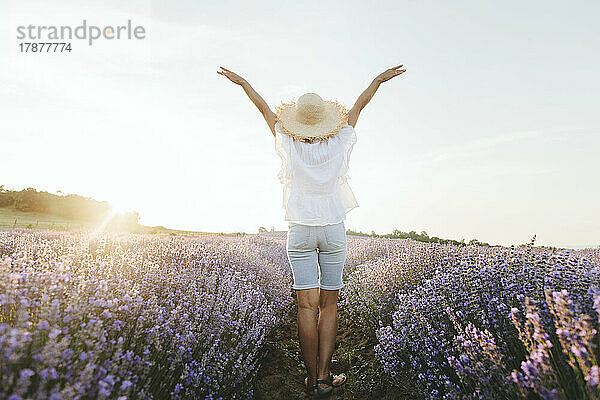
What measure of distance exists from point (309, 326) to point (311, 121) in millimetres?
1548

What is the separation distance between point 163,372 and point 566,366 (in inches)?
73.0

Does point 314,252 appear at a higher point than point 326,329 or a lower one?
higher

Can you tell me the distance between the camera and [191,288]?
2.78 meters

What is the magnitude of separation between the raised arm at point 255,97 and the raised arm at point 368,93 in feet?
2.08

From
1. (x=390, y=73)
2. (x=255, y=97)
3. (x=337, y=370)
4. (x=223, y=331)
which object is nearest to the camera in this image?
(x=223, y=331)

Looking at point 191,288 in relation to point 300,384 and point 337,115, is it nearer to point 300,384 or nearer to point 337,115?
point 300,384

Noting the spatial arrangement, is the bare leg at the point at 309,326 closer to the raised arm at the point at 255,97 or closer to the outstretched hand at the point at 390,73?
the raised arm at the point at 255,97

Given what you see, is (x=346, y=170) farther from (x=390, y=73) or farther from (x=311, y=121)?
(x=390, y=73)

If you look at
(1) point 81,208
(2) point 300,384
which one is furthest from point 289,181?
(1) point 81,208

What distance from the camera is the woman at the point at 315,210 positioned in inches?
114

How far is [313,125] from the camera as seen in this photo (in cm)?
305

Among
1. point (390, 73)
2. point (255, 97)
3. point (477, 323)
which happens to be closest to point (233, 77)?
point (255, 97)

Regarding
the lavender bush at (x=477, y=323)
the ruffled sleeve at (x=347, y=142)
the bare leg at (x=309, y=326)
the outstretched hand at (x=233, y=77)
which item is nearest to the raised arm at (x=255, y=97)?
the outstretched hand at (x=233, y=77)

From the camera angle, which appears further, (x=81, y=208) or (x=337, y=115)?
(x=81, y=208)
